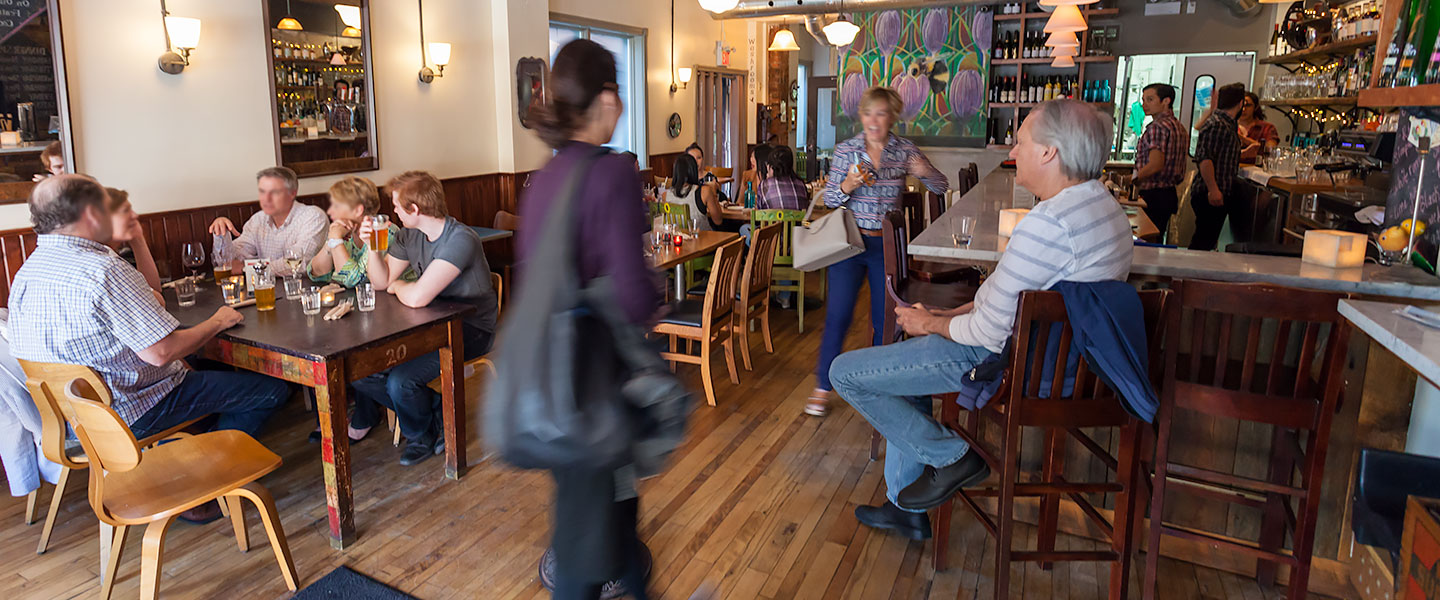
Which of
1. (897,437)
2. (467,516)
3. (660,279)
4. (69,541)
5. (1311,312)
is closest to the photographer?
(660,279)

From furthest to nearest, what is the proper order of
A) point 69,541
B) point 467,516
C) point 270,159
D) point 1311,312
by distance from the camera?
point 270,159, point 467,516, point 69,541, point 1311,312

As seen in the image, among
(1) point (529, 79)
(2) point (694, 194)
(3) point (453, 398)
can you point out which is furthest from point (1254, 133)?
(3) point (453, 398)

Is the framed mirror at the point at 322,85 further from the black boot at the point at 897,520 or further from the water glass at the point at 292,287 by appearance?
the black boot at the point at 897,520

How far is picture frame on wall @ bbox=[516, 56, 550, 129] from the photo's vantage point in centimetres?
689

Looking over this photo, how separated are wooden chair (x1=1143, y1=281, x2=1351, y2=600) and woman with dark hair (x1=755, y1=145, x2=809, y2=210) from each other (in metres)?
3.46

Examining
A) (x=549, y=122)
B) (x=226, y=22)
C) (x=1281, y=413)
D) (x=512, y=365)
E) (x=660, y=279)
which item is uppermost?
(x=226, y=22)

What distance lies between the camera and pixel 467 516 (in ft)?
10.2

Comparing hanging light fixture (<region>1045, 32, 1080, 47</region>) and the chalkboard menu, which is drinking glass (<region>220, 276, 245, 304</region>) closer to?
the chalkboard menu

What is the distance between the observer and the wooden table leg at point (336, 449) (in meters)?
2.69

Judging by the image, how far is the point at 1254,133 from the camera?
7809 millimetres

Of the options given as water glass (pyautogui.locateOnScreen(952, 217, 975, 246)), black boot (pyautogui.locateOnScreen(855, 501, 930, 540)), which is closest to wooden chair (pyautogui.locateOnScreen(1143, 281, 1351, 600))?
black boot (pyautogui.locateOnScreen(855, 501, 930, 540))

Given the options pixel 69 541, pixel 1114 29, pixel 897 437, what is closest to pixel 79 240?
pixel 69 541

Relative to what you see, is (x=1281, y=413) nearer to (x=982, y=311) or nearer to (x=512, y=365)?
(x=982, y=311)

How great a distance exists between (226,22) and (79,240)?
2.66 m
